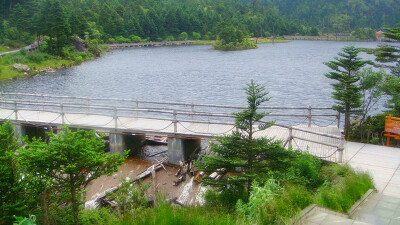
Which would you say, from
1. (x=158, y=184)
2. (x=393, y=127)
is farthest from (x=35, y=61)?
(x=393, y=127)

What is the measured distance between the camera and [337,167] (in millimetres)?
12328

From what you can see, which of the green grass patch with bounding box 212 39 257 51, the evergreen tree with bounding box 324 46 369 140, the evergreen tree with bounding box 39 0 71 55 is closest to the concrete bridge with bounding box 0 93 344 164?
the evergreen tree with bounding box 324 46 369 140

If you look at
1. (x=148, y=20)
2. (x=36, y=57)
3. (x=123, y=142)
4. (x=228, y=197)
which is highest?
(x=148, y=20)

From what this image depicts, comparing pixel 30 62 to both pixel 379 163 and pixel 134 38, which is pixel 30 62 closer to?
pixel 379 163

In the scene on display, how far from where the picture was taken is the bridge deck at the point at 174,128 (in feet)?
50.5

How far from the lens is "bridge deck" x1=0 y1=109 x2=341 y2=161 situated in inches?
606

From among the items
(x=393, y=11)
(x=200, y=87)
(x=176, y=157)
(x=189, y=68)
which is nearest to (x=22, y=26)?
(x=189, y=68)

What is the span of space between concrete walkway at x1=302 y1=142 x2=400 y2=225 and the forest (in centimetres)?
6501

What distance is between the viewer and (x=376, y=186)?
11352 millimetres

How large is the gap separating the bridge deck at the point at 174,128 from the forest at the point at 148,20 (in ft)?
174

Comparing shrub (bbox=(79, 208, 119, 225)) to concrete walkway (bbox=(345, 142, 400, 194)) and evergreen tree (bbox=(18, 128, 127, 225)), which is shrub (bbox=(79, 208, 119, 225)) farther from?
concrete walkway (bbox=(345, 142, 400, 194))

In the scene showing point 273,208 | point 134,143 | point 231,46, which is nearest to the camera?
point 273,208

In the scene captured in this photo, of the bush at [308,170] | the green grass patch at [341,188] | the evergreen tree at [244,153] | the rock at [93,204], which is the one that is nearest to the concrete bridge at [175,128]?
the bush at [308,170]

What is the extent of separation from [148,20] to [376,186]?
410ft
